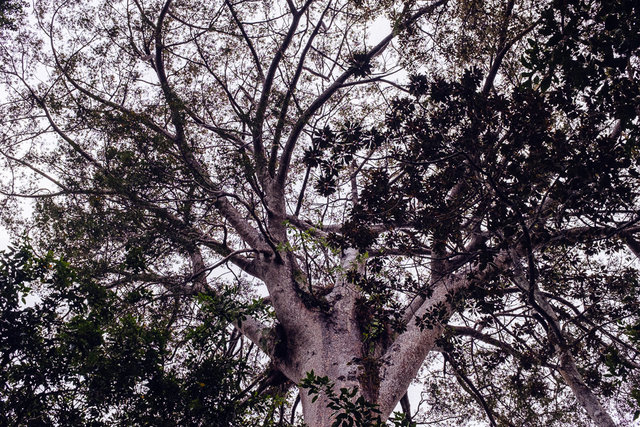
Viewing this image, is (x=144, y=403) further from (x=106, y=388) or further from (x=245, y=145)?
(x=245, y=145)

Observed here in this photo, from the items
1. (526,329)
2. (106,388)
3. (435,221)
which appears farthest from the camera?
(526,329)

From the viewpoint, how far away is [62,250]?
244 inches

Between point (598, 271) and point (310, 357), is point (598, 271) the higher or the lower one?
the higher one

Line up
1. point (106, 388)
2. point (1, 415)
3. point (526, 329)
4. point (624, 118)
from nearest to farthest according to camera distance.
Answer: point (624, 118) < point (1, 415) < point (106, 388) < point (526, 329)

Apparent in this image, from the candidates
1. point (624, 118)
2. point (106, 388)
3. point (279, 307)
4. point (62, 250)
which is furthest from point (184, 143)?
point (624, 118)

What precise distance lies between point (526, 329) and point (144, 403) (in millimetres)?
3497

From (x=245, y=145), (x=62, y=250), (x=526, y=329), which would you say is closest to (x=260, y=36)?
(x=245, y=145)

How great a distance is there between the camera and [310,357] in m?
4.42

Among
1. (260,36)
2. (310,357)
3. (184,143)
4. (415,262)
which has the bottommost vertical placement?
(310,357)

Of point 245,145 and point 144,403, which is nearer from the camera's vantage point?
point 144,403

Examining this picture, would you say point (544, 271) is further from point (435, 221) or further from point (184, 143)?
point (184, 143)

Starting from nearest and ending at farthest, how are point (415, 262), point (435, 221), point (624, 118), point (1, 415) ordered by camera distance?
1. point (624, 118)
2. point (1, 415)
3. point (435, 221)
4. point (415, 262)

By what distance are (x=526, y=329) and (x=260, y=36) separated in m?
6.50

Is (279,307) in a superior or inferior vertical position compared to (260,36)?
inferior
